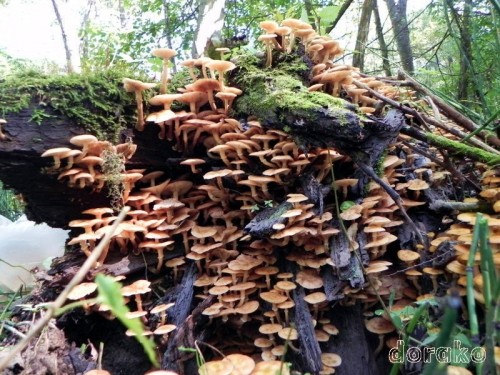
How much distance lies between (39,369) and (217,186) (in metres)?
2.06

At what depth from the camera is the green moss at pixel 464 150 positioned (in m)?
3.10

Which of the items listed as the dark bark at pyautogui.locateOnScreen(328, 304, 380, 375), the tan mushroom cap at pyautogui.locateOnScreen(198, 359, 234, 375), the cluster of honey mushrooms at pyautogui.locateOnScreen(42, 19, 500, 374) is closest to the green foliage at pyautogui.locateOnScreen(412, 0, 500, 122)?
the cluster of honey mushrooms at pyautogui.locateOnScreen(42, 19, 500, 374)

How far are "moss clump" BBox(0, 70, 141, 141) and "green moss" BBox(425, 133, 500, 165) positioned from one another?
288 centimetres

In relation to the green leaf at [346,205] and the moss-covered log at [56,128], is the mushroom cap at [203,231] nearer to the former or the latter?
the moss-covered log at [56,128]

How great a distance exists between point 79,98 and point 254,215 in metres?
1.95

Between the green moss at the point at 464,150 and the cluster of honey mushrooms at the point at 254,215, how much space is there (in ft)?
0.54

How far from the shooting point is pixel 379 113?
147 inches

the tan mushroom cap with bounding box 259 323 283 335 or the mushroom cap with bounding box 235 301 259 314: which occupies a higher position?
the mushroom cap with bounding box 235 301 259 314

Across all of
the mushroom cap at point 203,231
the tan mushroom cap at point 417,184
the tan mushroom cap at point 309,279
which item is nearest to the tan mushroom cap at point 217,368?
the tan mushroom cap at point 309,279

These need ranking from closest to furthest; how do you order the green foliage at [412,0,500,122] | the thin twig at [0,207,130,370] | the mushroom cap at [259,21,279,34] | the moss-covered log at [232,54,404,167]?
the thin twig at [0,207,130,370], the moss-covered log at [232,54,404,167], the mushroom cap at [259,21,279,34], the green foliage at [412,0,500,122]

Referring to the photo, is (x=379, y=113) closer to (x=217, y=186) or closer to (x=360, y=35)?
(x=217, y=186)

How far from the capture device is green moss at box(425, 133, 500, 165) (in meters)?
3.10

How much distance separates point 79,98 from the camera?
3354 millimetres

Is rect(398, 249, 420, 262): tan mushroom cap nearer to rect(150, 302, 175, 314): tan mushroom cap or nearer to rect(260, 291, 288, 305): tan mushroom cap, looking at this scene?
rect(260, 291, 288, 305): tan mushroom cap
